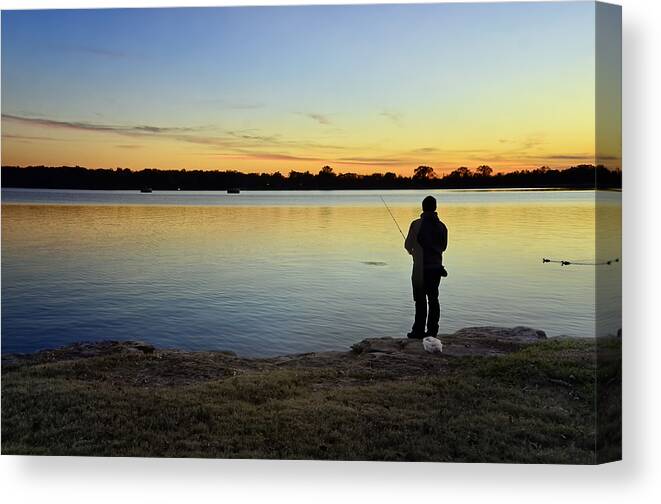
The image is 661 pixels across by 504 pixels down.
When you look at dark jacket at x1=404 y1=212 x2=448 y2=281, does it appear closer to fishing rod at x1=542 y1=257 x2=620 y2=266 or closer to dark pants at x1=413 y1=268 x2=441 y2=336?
dark pants at x1=413 y1=268 x2=441 y2=336

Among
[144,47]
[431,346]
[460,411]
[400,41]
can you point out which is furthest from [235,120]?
[460,411]

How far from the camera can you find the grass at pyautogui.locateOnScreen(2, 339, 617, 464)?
7.45 m

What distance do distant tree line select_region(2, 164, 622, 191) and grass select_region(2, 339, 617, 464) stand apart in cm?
167

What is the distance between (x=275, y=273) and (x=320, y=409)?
1.55m

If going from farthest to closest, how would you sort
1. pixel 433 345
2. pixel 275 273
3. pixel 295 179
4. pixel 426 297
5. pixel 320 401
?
pixel 295 179 < pixel 275 273 < pixel 426 297 < pixel 433 345 < pixel 320 401

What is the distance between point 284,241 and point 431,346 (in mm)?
1926

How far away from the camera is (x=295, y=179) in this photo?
847cm

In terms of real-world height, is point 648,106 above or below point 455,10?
below

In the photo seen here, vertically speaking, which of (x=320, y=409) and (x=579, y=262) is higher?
(x=579, y=262)

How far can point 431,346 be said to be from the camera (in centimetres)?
804

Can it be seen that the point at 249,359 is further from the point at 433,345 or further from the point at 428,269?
the point at 428,269

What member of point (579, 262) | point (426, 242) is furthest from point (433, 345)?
point (579, 262)

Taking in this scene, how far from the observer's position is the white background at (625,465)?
7.57m

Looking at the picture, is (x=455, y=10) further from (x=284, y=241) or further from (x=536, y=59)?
(x=284, y=241)
